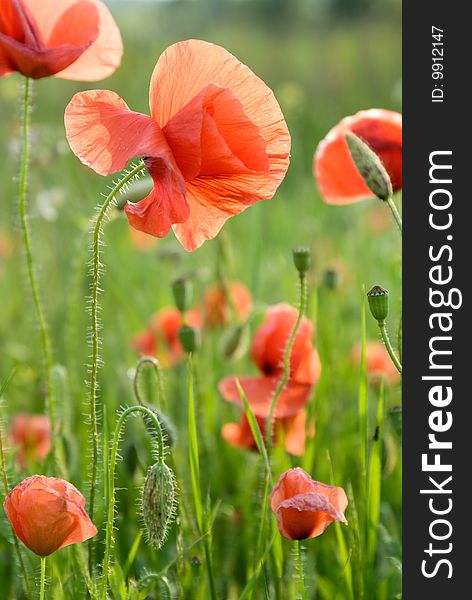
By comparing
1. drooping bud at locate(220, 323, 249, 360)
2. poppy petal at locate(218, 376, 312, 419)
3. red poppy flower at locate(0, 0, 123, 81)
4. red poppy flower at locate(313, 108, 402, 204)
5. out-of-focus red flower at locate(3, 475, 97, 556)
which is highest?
red poppy flower at locate(0, 0, 123, 81)

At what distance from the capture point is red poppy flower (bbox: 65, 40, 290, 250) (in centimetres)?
86

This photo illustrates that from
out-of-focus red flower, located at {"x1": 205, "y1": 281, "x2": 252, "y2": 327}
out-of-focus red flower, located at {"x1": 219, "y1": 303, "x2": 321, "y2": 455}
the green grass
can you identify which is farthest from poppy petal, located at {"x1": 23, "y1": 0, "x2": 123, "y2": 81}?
out-of-focus red flower, located at {"x1": 205, "y1": 281, "x2": 252, "y2": 327}

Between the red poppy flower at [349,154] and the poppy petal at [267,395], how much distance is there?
0.27 meters

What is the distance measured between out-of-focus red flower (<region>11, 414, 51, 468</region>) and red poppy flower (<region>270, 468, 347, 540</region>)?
68 cm

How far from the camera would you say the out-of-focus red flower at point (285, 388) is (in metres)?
1.26

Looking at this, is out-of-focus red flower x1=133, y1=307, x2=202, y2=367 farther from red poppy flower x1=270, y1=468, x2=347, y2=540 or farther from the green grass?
red poppy flower x1=270, y1=468, x2=347, y2=540

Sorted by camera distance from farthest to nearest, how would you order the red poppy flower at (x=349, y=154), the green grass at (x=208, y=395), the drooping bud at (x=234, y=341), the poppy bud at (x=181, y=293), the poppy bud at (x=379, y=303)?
the drooping bud at (x=234, y=341)
the poppy bud at (x=181, y=293)
the red poppy flower at (x=349, y=154)
the green grass at (x=208, y=395)
the poppy bud at (x=379, y=303)

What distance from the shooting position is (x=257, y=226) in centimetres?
193

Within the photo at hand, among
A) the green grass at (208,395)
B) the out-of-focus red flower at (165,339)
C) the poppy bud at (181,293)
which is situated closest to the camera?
the green grass at (208,395)

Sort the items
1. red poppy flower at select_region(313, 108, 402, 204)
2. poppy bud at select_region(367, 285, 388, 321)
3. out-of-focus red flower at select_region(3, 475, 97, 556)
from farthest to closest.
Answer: red poppy flower at select_region(313, 108, 402, 204), poppy bud at select_region(367, 285, 388, 321), out-of-focus red flower at select_region(3, 475, 97, 556)

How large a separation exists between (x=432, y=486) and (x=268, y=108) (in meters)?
0.44

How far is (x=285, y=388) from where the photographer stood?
4.20ft

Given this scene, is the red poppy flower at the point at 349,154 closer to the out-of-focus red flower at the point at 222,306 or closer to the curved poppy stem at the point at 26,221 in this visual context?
the curved poppy stem at the point at 26,221

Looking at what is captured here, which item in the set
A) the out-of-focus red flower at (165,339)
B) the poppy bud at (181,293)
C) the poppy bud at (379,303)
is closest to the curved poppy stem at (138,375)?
the poppy bud at (181,293)
